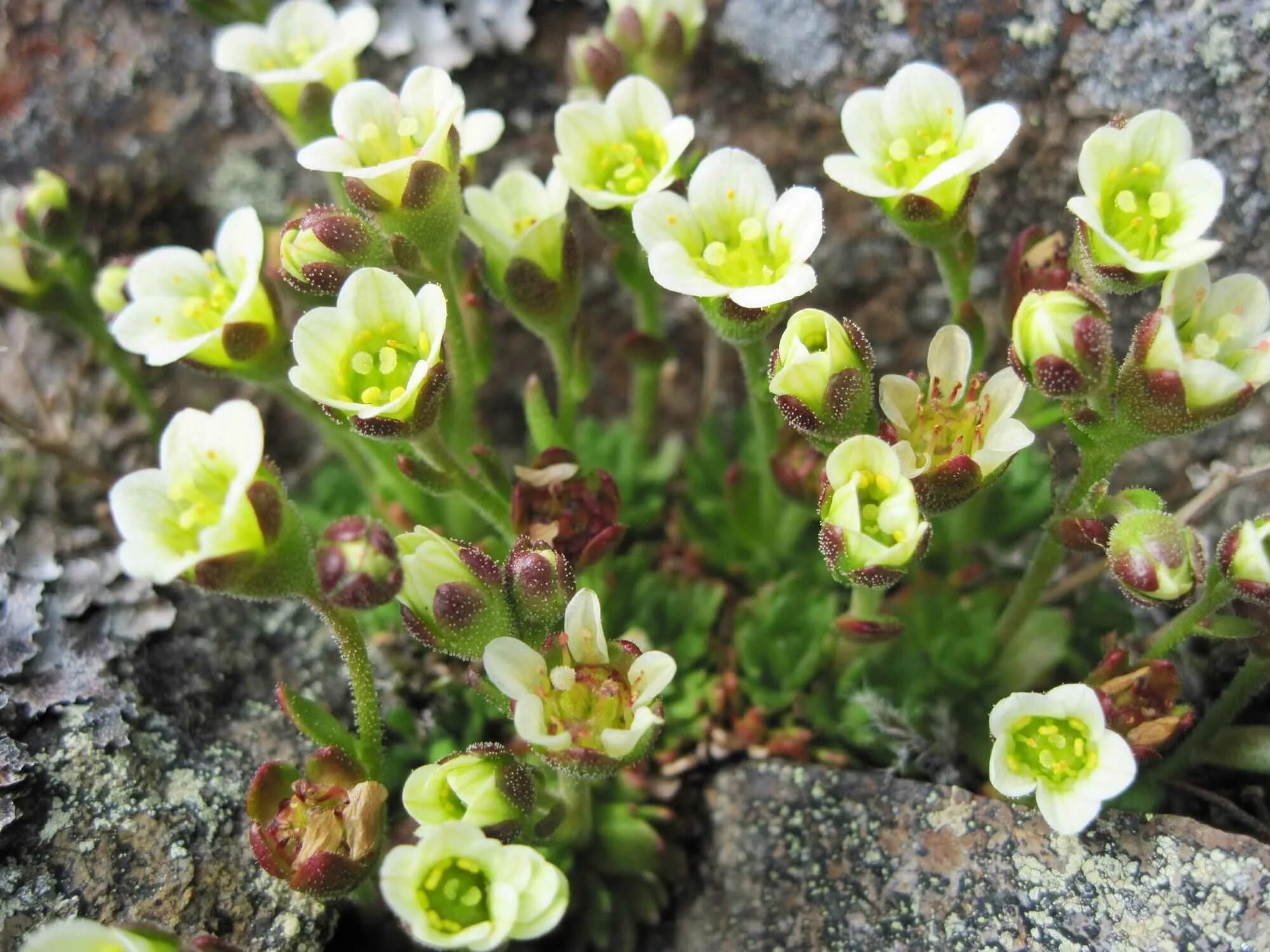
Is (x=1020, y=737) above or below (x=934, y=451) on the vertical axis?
below

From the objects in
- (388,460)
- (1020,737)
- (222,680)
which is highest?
(1020,737)

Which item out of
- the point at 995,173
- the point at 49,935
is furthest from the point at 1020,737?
the point at 49,935

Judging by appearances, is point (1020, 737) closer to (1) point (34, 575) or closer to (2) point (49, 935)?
(2) point (49, 935)

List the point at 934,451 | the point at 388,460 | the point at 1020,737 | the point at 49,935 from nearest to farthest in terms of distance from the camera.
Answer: the point at 49,935
the point at 1020,737
the point at 934,451
the point at 388,460

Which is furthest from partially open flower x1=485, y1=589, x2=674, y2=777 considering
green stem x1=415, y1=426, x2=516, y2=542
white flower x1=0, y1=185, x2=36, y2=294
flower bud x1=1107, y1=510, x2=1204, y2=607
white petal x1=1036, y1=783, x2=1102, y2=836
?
white flower x1=0, y1=185, x2=36, y2=294

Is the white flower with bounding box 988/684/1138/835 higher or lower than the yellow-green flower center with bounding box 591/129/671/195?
lower

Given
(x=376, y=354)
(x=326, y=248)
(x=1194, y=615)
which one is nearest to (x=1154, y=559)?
(x=1194, y=615)

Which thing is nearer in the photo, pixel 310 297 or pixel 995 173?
pixel 310 297

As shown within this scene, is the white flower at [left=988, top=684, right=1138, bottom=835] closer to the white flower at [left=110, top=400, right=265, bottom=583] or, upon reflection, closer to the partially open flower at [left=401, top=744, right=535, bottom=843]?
the partially open flower at [left=401, top=744, right=535, bottom=843]
